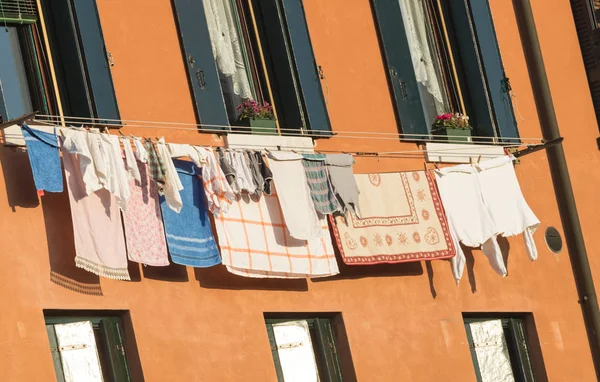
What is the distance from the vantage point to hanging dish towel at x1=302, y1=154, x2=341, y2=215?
44.4ft

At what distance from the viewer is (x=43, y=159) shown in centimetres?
1172

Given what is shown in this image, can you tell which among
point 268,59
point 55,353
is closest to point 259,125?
point 268,59

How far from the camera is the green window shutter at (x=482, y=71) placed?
15.9m

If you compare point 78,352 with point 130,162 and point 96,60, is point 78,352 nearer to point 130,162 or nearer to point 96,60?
point 130,162

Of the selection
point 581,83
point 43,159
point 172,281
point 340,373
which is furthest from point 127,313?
point 581,83

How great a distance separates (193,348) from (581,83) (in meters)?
6.03

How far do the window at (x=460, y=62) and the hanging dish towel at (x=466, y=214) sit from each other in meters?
0.97

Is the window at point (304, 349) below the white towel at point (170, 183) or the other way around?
below

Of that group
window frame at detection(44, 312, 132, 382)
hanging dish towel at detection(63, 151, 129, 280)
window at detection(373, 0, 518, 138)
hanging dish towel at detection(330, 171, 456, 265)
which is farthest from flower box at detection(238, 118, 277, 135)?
window frame at detection(44, 312, 132, 382)

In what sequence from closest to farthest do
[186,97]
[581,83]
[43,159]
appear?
[43,159], [186,97], [581,83]

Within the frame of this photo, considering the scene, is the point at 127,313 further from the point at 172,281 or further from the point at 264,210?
the point at 264,210

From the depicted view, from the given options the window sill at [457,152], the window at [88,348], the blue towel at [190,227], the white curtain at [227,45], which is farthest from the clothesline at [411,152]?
the window at [88,348]

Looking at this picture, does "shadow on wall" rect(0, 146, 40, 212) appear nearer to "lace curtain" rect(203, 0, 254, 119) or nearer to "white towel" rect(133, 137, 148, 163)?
"white towel" rect(133, 137, 148, 163)

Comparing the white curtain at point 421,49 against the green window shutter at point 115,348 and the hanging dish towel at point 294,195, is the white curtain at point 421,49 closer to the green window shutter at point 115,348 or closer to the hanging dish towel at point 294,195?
the hanging dish towel at point 294,195
